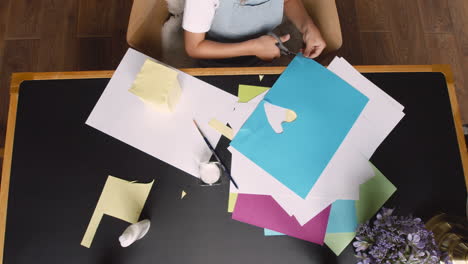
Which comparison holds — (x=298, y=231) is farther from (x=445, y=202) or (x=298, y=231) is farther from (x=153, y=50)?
(x=153, y=50)

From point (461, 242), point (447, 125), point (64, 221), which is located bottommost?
point (64, 221)

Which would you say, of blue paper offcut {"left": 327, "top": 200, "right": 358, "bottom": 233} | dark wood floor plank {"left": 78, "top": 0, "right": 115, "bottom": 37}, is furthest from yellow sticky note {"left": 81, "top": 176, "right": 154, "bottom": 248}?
dark wood floor plank {"left": 78, "top": 0, "right": 115, "bottom": 37}

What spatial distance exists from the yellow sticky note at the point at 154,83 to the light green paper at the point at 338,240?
1.67 feet

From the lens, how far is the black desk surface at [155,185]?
81 centimetres

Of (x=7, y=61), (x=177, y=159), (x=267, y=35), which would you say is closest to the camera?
(x=177, y=159)

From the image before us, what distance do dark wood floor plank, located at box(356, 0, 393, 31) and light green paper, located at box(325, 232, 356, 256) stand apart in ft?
4.10

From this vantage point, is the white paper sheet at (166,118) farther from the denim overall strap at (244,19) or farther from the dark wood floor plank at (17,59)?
the dark wood floor plank at (17,59)

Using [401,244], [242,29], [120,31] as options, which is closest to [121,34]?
[120,31]

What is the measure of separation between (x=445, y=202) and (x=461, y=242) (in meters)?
0.12

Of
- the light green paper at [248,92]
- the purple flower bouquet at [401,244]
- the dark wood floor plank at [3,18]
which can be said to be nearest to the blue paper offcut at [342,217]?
the purple flower bouquet at [401,244]

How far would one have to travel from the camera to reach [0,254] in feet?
2.63

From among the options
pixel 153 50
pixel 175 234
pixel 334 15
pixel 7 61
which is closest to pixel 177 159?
pixel 175 234

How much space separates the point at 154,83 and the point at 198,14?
0.21 meters

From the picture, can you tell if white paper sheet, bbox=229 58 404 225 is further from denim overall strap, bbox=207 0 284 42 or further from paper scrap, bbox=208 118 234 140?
denim overall strap, bbox=207 0 284 42
